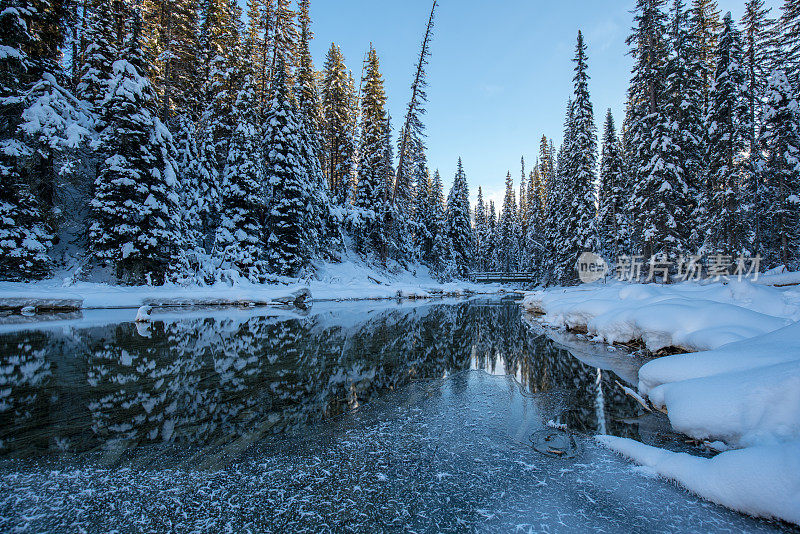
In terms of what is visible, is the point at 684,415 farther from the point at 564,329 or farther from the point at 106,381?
the point at 564,329

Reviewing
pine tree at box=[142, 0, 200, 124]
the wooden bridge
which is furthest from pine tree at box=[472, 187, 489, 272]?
pine tree at box=[142, 0, 200, 124]

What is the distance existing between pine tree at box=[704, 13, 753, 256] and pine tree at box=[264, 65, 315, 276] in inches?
964

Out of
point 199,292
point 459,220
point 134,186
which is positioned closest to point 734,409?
point 199,292

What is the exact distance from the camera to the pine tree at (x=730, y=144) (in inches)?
757

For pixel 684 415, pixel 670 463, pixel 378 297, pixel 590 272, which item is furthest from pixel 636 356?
pixel 590 272

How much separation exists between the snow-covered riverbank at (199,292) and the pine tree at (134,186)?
1383 mm

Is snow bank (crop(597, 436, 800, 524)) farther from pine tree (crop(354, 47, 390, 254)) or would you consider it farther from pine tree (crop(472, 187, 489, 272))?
pine tree (crop(472, 187, 489, 272))

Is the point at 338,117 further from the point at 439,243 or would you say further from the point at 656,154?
the point at 656,154

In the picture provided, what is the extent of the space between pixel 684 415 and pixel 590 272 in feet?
92.7

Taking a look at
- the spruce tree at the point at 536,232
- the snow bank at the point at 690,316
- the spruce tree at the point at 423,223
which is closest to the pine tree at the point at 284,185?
the snow bank at the point at 690,316

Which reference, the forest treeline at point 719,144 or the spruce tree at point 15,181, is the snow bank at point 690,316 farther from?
the spruce tree at point 15,181

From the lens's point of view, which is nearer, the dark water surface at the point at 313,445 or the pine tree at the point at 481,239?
the dark water surface at the point at 313,445

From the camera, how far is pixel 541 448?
3.53 m

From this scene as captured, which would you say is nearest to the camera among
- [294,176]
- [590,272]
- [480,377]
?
[480,377]
